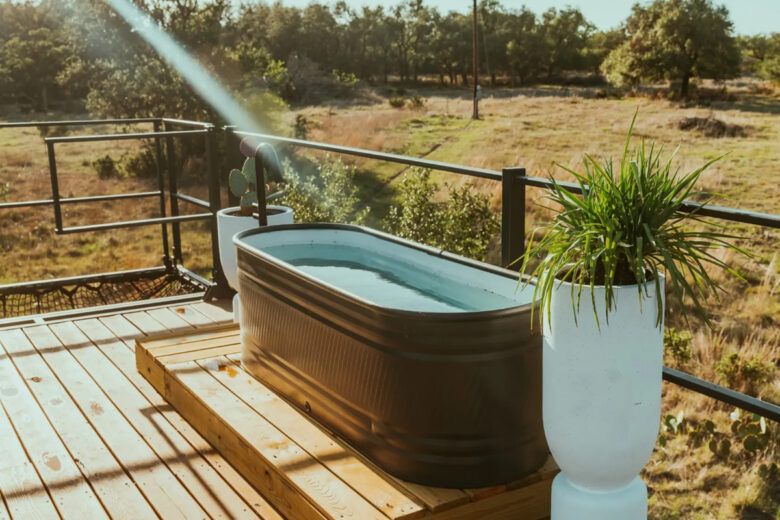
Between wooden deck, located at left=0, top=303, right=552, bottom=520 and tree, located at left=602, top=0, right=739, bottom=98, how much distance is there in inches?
1170

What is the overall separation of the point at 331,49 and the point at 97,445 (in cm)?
3887

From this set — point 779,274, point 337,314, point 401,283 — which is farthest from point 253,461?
point 779,274

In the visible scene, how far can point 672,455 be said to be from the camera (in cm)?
650

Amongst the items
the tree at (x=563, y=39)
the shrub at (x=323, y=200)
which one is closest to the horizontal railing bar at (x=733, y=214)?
the shrub at (x=323, y=200)

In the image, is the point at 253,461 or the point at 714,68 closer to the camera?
the point at 253,461

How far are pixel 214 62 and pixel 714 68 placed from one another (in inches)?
822

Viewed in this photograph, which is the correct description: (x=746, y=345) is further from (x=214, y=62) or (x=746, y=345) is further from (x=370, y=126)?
(x=370, y=126)

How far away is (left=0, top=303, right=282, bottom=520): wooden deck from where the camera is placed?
228cm

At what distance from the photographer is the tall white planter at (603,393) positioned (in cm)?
164

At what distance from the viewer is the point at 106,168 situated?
17.8 meters

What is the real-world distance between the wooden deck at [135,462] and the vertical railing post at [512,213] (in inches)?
28.7

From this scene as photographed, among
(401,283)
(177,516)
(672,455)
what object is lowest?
(672,455)

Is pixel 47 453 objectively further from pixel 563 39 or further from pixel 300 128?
pixel 563 39

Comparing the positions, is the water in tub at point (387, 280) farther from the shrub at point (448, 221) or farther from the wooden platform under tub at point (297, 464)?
the shrub at point (448, 221)
